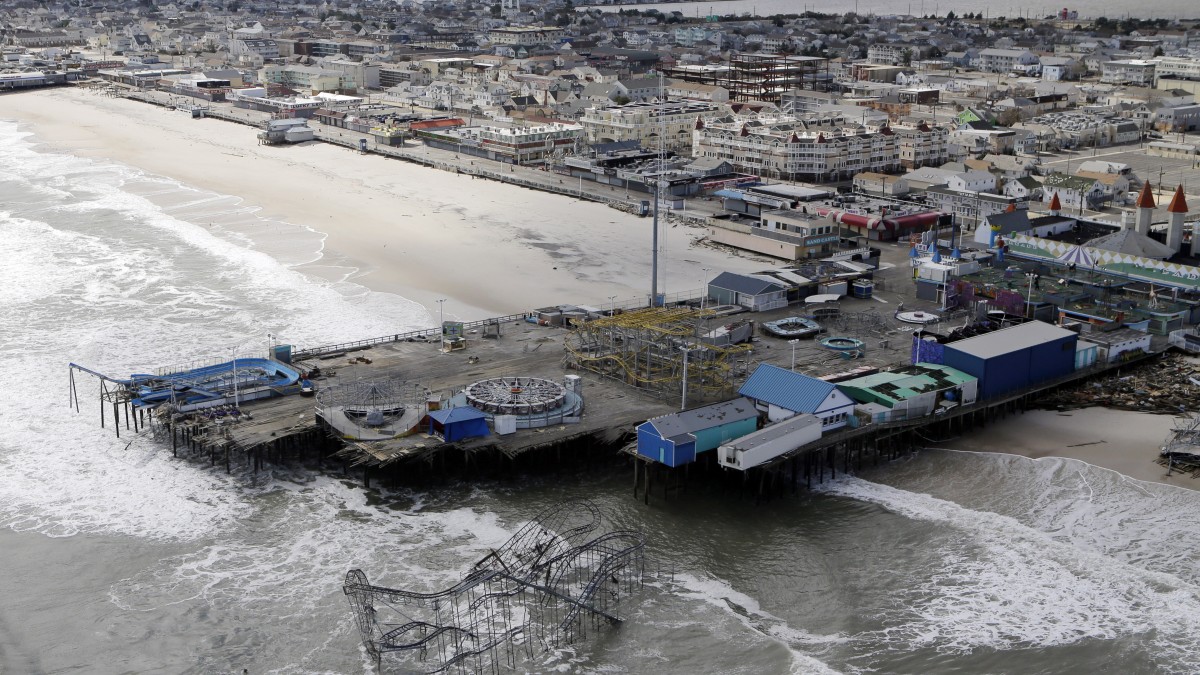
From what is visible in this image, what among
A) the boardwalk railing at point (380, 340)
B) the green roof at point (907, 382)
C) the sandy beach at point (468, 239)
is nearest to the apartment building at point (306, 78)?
the sandy beach at point (468, 239)

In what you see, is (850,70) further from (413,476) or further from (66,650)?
(66,650)

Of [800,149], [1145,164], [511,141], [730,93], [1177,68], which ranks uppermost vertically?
[1177,68]

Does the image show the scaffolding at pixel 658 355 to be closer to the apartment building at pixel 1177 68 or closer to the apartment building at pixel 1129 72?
the apartment building at pixel 1177 68

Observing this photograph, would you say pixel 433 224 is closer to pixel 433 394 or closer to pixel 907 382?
pixel 433 394

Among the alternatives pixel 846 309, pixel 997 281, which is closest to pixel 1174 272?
pixel 997 281

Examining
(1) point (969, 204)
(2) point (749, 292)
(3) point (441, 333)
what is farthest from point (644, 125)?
(3) point (441, 333)

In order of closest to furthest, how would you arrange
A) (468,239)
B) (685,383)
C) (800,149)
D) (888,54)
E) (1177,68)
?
(685,383)
(468,239)
(800,149)
(1177,68)
(888,54)

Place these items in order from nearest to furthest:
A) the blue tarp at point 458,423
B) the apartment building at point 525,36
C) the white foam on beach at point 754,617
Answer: the white foam on beach at point 754,617
the blue tarp at point 458,423
the apartment building at point 525,36

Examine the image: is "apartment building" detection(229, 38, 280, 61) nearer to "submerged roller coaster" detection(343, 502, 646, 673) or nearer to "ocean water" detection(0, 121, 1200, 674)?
"ocean water" detection(0, 121, 1200, 674)
